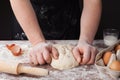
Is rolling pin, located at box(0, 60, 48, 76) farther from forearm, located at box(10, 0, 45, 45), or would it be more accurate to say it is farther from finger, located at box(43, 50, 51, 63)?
forearm, located at box(10, 0, 45, 45)

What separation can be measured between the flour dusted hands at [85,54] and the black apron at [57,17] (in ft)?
1.19

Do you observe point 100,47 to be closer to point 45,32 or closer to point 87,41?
point 87,41

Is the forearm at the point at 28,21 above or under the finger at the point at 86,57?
above

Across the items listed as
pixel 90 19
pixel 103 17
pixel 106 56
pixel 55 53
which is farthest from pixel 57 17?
pixel 103 17

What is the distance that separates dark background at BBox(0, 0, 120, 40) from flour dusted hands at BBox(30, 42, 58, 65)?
1.53 meters

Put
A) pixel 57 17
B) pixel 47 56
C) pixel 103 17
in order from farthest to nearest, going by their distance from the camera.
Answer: pixel 103 17, pixel 57 17, pixel 47 56

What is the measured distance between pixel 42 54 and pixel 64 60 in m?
0.09

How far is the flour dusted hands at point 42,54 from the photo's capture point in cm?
112

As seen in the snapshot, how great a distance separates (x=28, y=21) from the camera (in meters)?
1.28

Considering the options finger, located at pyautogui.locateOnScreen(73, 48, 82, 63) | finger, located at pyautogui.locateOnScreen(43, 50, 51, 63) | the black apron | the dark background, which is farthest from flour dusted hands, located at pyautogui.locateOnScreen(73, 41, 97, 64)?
the dark background

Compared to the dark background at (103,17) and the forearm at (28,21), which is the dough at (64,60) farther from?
the dark background at (103,17)

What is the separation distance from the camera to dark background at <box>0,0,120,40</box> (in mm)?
2627

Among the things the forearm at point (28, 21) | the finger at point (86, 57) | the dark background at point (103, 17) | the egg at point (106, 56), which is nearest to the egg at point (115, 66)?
the egg at point (106, 56)

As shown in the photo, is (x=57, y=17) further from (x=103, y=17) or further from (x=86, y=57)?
(x=103, y=17)
